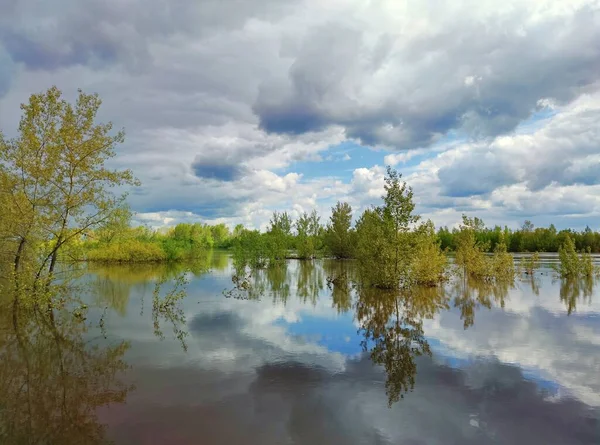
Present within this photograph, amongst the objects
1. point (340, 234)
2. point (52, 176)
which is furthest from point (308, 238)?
point (52, 176)

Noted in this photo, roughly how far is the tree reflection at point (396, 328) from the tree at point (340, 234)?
40.0 metres

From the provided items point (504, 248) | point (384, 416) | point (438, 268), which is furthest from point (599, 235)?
point (384, 416)

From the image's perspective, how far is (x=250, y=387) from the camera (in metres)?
8.24

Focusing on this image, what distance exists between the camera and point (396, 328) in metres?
14.0

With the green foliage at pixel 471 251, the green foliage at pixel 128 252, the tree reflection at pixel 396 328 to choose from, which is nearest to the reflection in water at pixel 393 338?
the tree reflection at pixel 396 328

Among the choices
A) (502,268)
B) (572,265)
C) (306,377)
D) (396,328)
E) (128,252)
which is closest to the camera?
(306,377)

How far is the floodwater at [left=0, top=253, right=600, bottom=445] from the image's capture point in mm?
6410

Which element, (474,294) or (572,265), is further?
(572,265)

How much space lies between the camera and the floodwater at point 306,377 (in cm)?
641

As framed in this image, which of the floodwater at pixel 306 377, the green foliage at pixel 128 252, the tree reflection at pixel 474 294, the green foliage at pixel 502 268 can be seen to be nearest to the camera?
the floodwater at pixel 306 377

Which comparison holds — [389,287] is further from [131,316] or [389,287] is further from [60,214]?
[60,214]

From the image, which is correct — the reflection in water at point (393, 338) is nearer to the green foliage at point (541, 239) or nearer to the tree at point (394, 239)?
the tree at point (394, 239)

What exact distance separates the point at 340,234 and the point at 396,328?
5130cm

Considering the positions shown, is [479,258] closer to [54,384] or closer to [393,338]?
[393,338]
